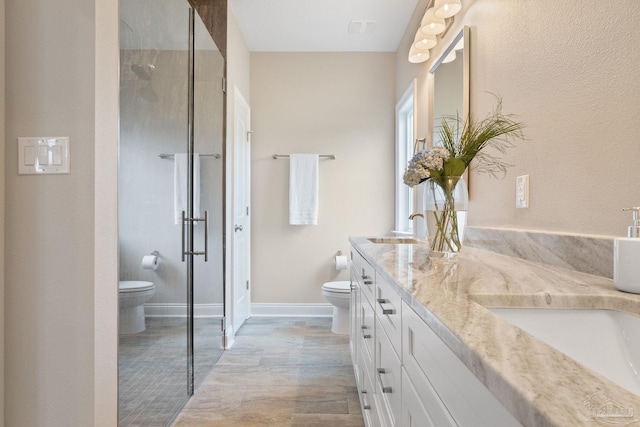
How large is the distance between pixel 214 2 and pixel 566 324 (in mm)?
2817

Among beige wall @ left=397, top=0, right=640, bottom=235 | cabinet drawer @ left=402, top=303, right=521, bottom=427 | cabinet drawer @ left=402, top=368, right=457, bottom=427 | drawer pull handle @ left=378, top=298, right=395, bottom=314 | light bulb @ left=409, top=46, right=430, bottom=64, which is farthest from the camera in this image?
light bulb @ left=409, top=46, right=430, bottom=64

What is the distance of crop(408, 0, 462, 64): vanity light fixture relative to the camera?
76.9 inches

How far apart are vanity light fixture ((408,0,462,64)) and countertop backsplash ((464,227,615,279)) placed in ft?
3.80

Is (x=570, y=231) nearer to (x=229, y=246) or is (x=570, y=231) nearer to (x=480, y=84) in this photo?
(x=480, y=84)

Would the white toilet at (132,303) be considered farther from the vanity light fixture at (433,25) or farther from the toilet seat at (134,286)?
the vanity light fixture at (433,25)

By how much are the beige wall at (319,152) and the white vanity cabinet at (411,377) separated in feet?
6.71

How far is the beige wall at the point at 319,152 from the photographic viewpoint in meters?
3.65

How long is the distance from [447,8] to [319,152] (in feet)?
6.25

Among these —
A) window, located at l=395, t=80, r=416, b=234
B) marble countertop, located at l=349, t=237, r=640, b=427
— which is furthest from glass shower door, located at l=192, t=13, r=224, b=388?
window, located at l=395, t=80, r=416, b=234

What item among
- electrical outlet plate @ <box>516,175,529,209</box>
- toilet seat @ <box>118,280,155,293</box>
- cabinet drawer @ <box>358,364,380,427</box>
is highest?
electrical outlet plate @ <box>516,175,529,209</box>

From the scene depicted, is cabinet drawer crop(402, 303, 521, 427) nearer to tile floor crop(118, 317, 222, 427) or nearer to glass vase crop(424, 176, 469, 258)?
glass vase crop(424, 176, 469, 258)

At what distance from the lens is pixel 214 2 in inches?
104

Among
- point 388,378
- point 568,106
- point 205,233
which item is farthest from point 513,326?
point 205,233

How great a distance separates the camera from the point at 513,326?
0.55 m
